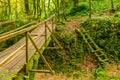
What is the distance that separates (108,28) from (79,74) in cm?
429

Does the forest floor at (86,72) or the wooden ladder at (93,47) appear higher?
the wooden ladder at (93,47)

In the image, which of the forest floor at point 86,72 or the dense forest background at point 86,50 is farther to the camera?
the dense forest background at point 86,50

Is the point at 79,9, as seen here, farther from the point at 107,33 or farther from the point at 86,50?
the point at 86,50

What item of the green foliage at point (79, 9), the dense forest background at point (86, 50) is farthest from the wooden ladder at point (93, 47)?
the green foliage at point (79, 9)

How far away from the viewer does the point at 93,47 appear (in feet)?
50.6

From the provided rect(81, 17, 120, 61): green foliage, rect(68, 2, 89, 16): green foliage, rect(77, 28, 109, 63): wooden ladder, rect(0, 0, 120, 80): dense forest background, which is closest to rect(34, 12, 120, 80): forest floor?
rect(0, 0, 120, 80): dense forest background

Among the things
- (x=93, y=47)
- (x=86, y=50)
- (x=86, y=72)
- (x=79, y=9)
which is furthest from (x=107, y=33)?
(x=79, y=9)

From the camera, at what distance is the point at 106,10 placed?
2003 centimetres

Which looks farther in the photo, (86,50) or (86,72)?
(86,50)

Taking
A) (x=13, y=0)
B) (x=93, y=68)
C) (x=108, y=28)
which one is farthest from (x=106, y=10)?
(x=13, y=0)

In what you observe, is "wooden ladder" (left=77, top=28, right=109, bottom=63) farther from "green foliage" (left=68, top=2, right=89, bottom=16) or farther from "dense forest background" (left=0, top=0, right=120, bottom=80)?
"green foliage" (left=68, top=2, right=89, bottom=16)

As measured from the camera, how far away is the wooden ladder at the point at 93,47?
47.5 feet

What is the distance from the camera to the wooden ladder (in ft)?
47.5

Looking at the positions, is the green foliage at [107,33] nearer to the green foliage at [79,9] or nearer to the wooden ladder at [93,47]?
the wooden ladder at [93,47]
